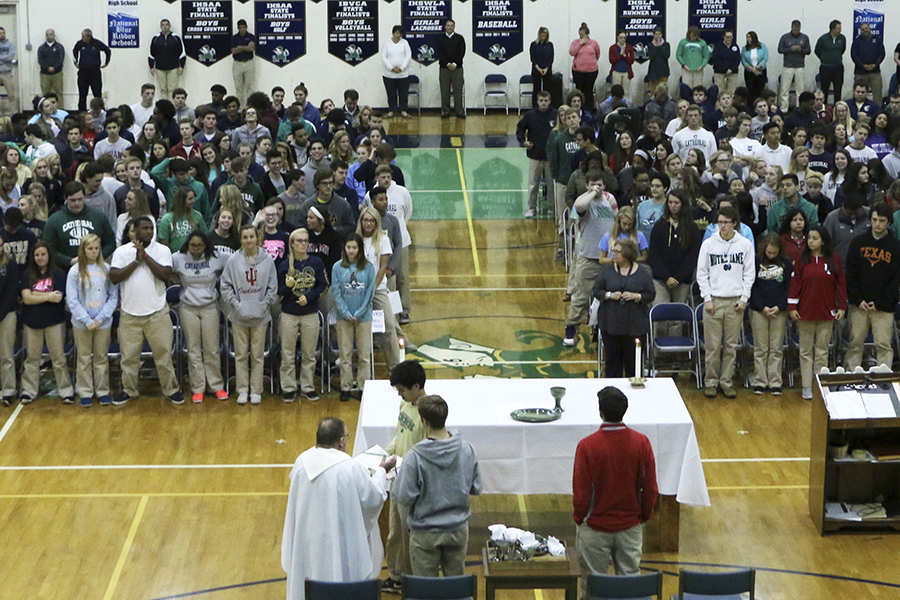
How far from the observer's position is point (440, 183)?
63.1ft

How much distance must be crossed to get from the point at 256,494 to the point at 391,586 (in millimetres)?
1925

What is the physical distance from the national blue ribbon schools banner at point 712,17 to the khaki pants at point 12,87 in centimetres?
1416

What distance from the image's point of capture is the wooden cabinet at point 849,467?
8.48 meters

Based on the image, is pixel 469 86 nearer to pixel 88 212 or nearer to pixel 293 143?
pixel 293 143

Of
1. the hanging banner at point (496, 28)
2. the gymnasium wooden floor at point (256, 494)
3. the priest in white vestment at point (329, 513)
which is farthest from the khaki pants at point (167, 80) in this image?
the priest in white vestment at point (329, 513)

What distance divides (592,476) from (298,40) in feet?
64.3

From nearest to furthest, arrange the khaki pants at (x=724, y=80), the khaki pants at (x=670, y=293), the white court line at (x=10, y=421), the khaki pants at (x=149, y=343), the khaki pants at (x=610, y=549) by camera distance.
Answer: the khaki pants at (x=610, y=549) → the white court line at (x=10, y=421) → the khaki pants at (x=149, y=343) → the khaki pants at (x=670, y=293) → the khaki pants at (x=724, y=80)

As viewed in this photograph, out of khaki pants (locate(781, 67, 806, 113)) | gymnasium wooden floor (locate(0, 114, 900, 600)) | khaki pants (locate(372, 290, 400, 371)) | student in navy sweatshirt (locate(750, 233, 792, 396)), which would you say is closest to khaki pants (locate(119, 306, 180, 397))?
gymnasium wooden floor (locate(0, 114, 900, 600))

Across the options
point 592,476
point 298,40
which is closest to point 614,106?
point 298,40

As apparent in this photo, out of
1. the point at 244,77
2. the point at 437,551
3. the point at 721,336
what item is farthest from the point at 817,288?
the point at 244,77

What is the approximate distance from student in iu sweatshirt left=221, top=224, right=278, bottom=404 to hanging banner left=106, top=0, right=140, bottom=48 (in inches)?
585

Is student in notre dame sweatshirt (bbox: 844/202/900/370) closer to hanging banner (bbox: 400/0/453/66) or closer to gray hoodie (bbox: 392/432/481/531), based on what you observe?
gray hoodie (bbox: 392/432/481/531)

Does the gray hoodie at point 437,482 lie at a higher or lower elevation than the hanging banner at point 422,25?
lower

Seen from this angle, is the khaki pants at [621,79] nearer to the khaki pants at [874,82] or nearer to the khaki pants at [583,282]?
the khaki pants at [874,82]
